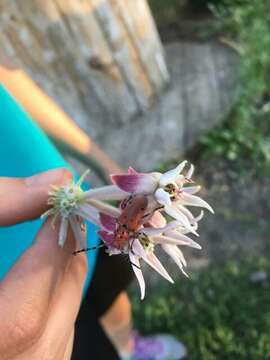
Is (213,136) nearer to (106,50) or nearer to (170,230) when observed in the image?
(106,50)

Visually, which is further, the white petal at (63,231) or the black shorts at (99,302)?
the black shorts at (99,302)

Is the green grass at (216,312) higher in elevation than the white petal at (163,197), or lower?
lower

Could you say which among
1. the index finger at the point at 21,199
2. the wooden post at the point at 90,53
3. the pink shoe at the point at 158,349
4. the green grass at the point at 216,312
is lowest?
the green grass at the point at 216,312

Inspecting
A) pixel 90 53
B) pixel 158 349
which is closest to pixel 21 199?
pixel 158 349

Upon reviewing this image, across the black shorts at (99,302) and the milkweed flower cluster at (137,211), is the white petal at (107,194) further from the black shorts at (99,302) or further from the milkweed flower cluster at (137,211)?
the black shorts at (99,302)

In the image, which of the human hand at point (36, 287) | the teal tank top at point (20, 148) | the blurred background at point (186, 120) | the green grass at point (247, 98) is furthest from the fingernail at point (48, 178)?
the green grass at point (247, 98)
